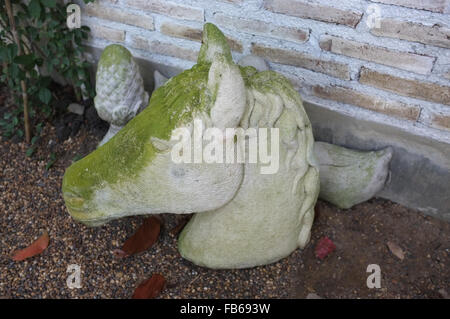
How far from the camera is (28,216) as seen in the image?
209 cm

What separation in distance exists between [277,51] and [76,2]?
124cm

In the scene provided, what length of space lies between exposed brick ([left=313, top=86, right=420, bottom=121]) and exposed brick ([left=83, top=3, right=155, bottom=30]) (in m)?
0.96

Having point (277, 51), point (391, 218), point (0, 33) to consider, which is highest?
point (277, 51)

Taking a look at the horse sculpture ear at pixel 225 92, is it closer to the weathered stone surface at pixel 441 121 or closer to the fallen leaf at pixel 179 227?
the fallen leaf at pixel 179 227

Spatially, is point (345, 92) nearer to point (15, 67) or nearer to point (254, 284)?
point (254, 284)

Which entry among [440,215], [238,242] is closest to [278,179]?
[238,242]

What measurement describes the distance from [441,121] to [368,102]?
1.01 feet

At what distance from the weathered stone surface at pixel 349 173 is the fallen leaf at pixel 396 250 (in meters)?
0.26

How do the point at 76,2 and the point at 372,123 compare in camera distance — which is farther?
the point at 76,2

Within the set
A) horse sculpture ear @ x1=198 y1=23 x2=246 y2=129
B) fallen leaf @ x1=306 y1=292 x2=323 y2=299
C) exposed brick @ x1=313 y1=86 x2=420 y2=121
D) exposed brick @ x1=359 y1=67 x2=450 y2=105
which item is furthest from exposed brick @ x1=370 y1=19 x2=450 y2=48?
fallen leaf @ x1=306 y1=292 x2=323 y2=299

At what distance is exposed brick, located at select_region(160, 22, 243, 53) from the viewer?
204cm

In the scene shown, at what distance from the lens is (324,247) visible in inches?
73.4

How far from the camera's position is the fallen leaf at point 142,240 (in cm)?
187
